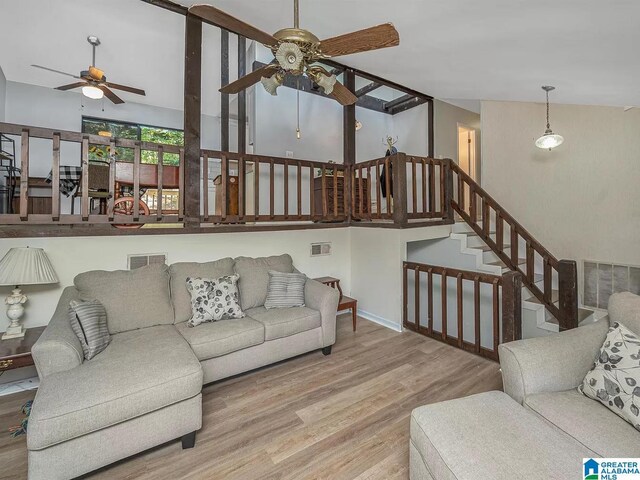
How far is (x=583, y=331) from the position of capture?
187cm

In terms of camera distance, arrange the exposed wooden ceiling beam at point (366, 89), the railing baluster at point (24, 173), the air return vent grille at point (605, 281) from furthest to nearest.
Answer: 1. the exposed wooden ceiling beam at point (366, 89)
2. the air return vent grille at point (605, 281)
3. the railing baluster at point (24, 173)

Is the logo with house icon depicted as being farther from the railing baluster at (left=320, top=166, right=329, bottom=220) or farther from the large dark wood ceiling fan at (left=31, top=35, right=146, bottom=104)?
the large dark wood ceiling fan at (left=31, top=35, right=146, bottom=104)

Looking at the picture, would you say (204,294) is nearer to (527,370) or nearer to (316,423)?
(316,423)

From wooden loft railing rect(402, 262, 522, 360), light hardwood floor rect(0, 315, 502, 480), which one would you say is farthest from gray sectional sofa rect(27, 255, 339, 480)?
wooden loft railing rect(402, 262, 522, 360)

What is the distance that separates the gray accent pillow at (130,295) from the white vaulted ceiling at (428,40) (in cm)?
292

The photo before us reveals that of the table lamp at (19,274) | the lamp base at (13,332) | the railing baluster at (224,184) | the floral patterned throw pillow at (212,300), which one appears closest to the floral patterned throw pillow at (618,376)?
the floral patterned throw pillow at (212,300)

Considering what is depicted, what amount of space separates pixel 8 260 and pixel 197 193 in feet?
5.34

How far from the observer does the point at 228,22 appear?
1.94m

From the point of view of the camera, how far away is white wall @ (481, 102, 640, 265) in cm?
418

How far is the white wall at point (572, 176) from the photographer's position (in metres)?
4.18

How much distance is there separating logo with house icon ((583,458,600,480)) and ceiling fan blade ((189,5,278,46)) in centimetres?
270

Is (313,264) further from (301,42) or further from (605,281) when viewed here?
(605,281)

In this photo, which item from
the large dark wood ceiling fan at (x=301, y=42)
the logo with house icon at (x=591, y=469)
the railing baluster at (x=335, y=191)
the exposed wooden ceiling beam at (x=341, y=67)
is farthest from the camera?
the railing baluster at (x=335, y=191)

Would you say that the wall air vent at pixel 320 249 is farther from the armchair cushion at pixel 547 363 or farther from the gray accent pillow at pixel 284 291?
the armchair cushion at pixel 547 363
